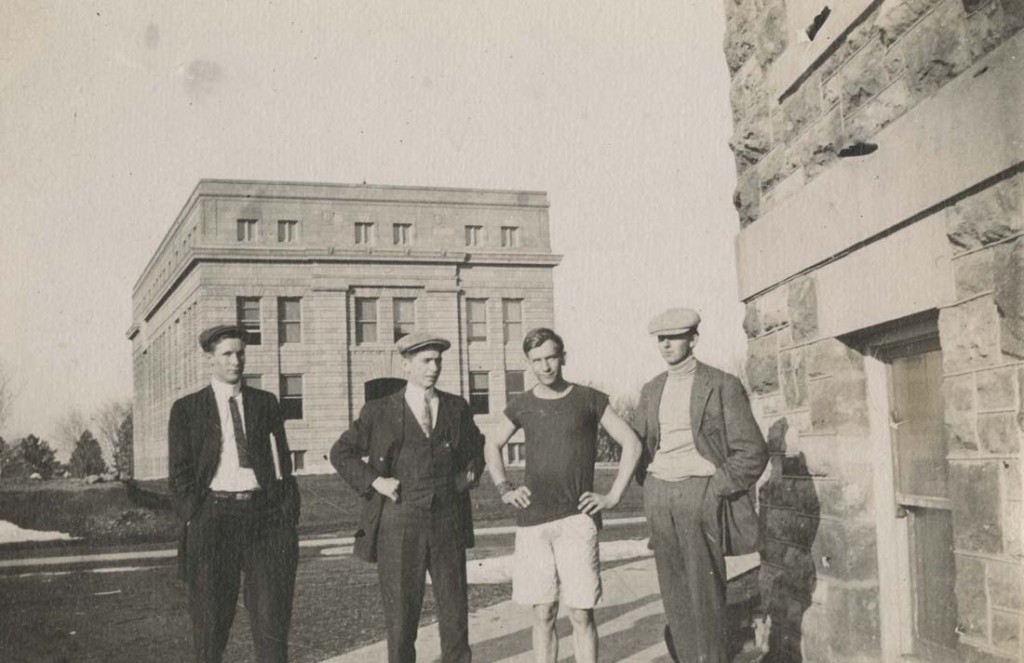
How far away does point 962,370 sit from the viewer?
3508 millimetres

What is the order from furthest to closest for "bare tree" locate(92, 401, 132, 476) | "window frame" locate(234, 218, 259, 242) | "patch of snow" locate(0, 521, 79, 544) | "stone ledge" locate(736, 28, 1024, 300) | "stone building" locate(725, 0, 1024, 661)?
1. "bare tree" locate(92, 401, 132, 476)
2. "window frame" locate(234, 218, 259, 242)
3. "patch of snow" locate(0, 521, 79, 544)
4. "stone building" locate(725, 0, 1024, 661)
5. "stone ledge" locate(736, 28, 1024, 300)

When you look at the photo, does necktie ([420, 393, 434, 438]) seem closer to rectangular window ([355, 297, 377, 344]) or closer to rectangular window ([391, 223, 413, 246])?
rectangular window ([355, 297, 377, 344])

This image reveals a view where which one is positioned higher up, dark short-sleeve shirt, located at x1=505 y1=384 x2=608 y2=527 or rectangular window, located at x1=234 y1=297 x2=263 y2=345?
rectangular window, located at x1=234 y1=297 x2=263 y2=345

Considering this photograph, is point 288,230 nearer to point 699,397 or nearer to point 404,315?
point 404,315

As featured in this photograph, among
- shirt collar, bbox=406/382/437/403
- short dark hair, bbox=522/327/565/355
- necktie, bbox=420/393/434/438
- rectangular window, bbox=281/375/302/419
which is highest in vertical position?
rectangular window, bbox=281/375/302/419

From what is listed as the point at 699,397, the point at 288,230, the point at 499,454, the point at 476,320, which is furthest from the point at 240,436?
the point at 476,320

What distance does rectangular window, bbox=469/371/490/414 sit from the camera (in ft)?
124

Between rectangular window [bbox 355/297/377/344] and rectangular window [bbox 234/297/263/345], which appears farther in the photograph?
rectangular window [bbox 355/297/377/344]

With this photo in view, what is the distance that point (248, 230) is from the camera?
3616 cm

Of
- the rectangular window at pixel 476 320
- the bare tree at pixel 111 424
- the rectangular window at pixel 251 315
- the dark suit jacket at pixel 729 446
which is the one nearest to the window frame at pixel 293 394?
the rectangular window at pixel 251 315

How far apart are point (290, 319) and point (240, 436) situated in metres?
32.1

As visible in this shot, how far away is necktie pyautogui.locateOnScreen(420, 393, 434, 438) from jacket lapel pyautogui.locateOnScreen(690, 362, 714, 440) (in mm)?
1476

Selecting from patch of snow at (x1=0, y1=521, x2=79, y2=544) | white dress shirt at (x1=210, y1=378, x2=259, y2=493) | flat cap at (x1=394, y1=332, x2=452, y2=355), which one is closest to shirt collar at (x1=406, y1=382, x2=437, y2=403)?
flat cap at (x1=394, y1=332, x2=452, y2=355)

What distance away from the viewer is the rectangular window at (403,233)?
125 ft
